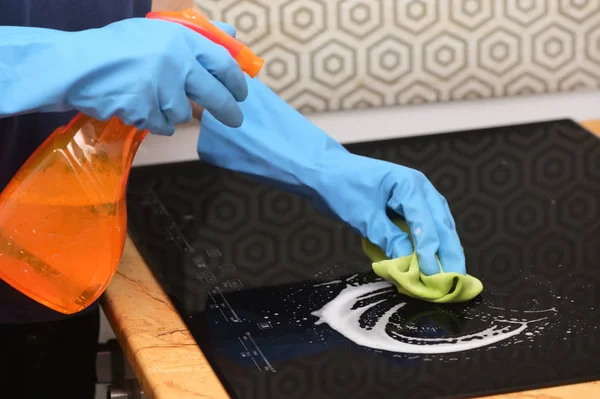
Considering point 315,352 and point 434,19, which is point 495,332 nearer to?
point 315,352

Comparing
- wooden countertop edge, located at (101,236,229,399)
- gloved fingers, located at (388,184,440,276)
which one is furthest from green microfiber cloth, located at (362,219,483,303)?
wooden countertop edge, located at (101,236,229,399)

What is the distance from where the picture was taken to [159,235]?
124 centimetres

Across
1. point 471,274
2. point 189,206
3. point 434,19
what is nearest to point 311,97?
point 434,19

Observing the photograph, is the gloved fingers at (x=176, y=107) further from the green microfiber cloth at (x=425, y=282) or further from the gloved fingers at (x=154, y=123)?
the green microfiber cloth at (x=425, y=282)

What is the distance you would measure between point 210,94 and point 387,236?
32cm

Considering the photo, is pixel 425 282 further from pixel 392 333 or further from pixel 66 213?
pixel 66 213

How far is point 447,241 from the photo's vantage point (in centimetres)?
109

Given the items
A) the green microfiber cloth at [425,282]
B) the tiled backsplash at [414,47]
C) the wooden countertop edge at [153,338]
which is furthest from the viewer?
the tiled backsplash at [414,47]

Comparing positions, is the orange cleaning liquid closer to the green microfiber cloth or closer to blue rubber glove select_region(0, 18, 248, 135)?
blue rubber glove select_region(0, 18, 248, 135)

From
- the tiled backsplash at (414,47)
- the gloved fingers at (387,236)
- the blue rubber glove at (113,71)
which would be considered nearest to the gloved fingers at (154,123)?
the blue rubber glove at (113,71)

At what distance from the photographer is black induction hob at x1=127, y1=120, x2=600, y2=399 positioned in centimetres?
91

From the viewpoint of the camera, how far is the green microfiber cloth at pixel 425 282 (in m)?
1.03

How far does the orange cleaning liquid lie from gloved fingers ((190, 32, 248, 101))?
0.12 metres

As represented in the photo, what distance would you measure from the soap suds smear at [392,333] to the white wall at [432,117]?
0.63 metres
